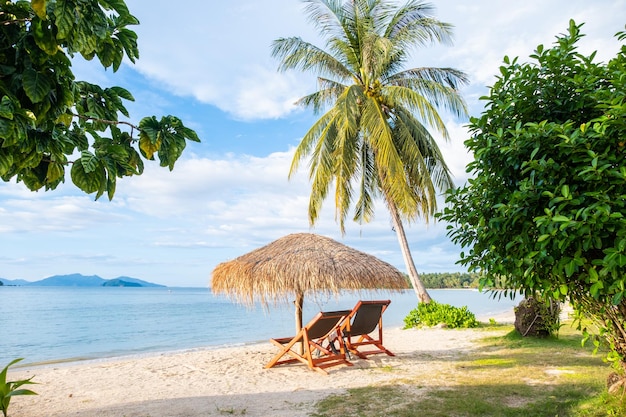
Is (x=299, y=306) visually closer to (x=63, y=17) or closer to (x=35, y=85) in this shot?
(x=35, y=85)

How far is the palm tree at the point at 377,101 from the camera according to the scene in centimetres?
1165

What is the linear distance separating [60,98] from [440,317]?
37.2 ft

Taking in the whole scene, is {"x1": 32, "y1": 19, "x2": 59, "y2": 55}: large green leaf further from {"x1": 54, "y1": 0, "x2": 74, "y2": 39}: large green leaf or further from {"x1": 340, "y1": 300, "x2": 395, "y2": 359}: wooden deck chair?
{"x1": 340, "y1": 300, "x2": 395, "y2": 359}: wooden deck chair

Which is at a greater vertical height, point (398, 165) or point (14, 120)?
point (398, 165)

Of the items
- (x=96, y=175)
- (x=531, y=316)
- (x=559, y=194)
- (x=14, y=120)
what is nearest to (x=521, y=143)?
(x=559, y=194)

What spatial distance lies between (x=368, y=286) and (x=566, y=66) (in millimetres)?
4666

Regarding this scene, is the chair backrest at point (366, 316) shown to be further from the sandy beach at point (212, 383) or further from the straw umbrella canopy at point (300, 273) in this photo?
the sandy beach at point (212, 383)

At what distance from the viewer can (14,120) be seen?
141 centimetres

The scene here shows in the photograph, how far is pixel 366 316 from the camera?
23.1ft

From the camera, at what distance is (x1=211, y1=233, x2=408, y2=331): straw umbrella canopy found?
6.97 metres

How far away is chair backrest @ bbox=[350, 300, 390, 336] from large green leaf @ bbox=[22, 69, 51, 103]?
18.7ft

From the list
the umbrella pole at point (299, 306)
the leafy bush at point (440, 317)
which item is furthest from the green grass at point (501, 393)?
the leafy bush at point (440, 317)

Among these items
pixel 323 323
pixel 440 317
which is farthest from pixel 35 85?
pixel 440 317

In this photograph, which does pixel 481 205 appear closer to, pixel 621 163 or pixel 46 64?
pixel 621 163
